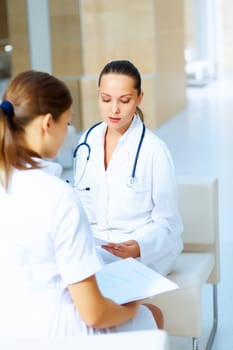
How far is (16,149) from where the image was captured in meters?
1.79

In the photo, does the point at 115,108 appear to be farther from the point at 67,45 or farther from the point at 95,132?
the point at 67,45

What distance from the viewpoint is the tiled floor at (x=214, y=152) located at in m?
3.62

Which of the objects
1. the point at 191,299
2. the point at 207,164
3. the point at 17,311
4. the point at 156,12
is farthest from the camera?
the point at 156,12

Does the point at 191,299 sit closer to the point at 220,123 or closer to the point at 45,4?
the point at 45,4

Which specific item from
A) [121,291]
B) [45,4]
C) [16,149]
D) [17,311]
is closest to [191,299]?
[121,291]

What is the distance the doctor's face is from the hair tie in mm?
957

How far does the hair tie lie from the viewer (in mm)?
1766

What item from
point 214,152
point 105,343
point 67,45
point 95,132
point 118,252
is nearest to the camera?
point 105,343

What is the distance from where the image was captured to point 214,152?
820 centimetres

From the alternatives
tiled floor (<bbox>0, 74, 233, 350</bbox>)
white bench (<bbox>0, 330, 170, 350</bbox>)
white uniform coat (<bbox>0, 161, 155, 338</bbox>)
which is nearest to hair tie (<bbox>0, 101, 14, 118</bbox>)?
white uniform coat (<bbox>0, 161, 155, 338</bbox>)

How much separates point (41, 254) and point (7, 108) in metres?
0.39

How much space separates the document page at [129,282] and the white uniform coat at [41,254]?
18 cm

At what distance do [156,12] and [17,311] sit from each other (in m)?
8.33

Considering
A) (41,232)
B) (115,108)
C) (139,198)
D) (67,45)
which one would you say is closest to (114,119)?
(115,108)
